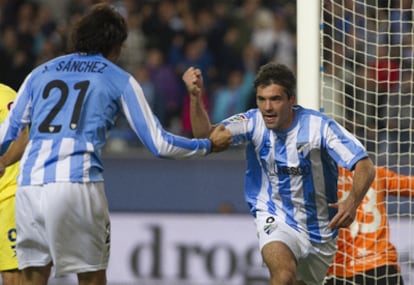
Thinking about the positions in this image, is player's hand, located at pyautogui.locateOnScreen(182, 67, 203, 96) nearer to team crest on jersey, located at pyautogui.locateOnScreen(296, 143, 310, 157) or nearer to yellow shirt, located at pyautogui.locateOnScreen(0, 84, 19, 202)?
team crest on jersey, located at pyautogui.locateOnScreen(296, 143, 310, 157)

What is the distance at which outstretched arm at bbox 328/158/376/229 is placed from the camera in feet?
21.8

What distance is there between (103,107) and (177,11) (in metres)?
8.18

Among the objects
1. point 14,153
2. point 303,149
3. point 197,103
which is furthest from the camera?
point 303,149

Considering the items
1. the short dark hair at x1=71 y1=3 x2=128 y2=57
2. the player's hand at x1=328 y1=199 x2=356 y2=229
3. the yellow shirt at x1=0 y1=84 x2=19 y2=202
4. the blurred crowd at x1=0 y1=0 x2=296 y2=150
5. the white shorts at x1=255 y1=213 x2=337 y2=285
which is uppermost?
the blurred crowd at x1=0 y1=0 x2=296 y2=150

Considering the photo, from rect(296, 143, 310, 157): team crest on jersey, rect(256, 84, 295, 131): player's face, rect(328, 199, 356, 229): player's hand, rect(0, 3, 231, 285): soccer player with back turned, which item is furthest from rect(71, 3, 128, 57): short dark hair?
rect(328, 199, 356, 229): player's hand

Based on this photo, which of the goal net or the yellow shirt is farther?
the goal net

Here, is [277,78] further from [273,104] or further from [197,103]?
[197,103]

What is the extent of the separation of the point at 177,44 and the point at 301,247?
22.6 feet

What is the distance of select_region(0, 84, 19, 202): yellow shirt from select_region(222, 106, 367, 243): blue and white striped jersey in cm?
137

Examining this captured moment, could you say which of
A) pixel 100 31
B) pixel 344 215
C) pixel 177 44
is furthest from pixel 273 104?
pixel 177 44

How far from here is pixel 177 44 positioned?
13766 millimetres

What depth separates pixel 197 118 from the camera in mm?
6762

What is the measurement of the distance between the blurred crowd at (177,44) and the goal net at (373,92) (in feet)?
8.99

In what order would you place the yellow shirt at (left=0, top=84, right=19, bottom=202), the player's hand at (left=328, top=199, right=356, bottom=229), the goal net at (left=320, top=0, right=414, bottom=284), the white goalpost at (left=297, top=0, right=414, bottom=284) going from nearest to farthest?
the player's hand at (left=328, top=199, right=356, bottom=229) < the yellow shirt at (left=0, top=84, right=19, bottom=202) < the white goalpost at (left=297, top=0, right=414, bottom=284) < the goal net at (left=320, top=0, right=414, bottom=284)
